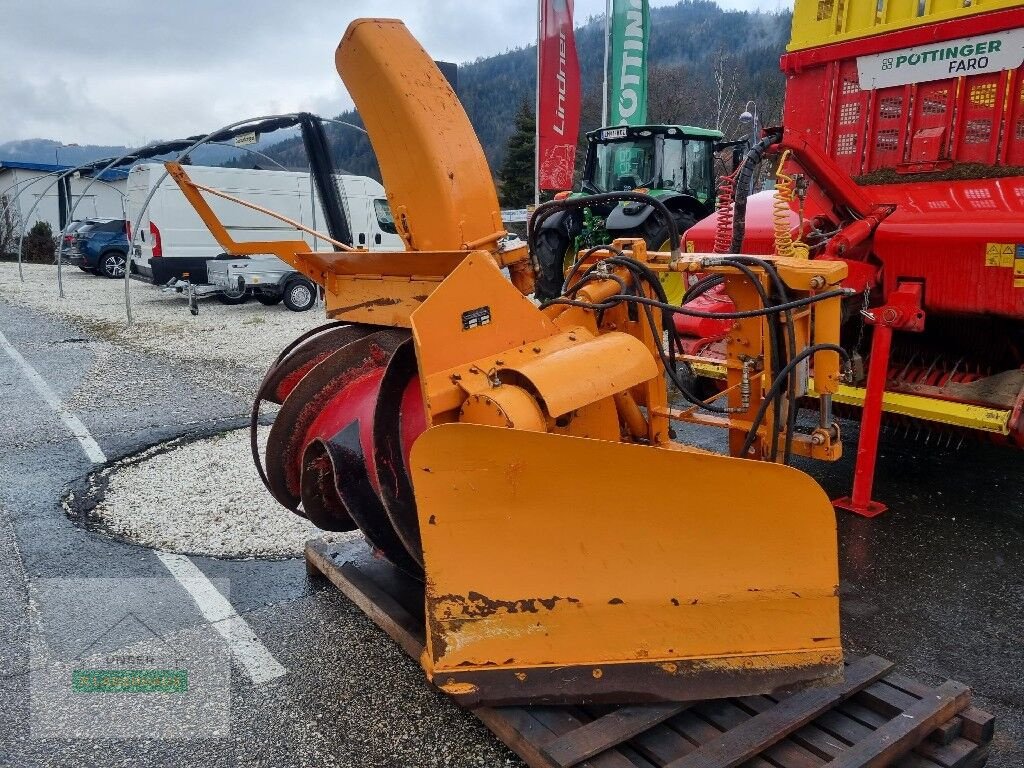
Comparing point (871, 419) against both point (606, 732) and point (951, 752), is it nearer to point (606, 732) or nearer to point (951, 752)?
point (951, 752)

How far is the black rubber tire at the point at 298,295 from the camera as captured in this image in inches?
480

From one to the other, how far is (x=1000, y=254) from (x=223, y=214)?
12025mm

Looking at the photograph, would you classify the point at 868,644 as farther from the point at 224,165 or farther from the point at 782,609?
the point at 224,165

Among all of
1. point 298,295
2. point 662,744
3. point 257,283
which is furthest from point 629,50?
point 662,744

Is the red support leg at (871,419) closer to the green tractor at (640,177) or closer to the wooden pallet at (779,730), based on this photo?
the wooden pallet at (779,730)

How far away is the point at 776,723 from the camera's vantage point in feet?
6.84

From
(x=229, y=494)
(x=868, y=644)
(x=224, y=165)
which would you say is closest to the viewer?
(x=868, y=644)

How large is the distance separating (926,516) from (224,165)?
1274 cm

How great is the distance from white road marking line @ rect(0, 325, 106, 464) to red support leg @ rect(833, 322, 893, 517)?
14.6ft

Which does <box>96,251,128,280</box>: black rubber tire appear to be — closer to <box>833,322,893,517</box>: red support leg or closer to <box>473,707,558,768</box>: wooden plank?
<box>833,322,893,517</box>: red support leg

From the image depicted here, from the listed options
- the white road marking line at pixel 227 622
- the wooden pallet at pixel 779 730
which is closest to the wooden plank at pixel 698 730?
the wooden pallet at pixel 779 730

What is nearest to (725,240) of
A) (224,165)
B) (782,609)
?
(782,609)

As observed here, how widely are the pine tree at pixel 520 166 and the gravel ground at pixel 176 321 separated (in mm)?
17385

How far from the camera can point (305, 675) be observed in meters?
2.68
